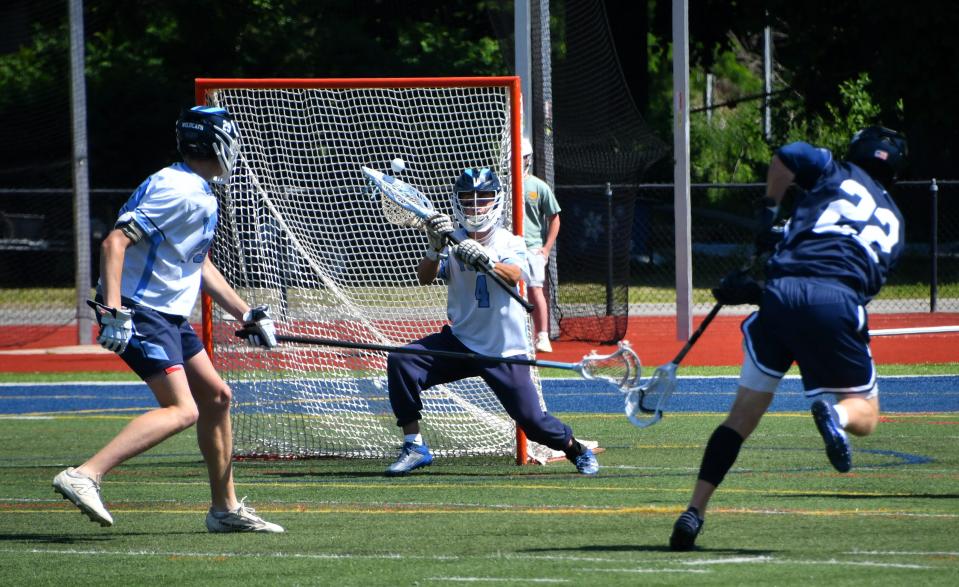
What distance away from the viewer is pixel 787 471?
831 cm

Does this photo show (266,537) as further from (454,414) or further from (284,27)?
(284,27)

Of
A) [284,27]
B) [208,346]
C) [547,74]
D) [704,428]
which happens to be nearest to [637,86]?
[284,27]

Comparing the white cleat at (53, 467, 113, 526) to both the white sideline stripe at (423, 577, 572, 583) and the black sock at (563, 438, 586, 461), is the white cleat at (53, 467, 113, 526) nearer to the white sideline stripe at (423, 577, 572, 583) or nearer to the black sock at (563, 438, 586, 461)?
the white sideline stripe at (423, 577, 572, 583)

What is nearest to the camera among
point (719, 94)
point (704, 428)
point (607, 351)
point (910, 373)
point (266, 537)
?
point (266, 537)

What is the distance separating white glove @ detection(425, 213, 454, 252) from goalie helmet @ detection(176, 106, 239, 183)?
1.71 metres

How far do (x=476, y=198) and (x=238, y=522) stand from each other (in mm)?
2636

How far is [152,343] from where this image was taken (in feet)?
20.7

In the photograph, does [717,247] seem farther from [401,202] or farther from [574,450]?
[401,202]

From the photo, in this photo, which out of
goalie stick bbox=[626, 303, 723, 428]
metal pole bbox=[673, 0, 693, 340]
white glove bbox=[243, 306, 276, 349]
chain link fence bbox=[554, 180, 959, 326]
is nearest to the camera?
goalie stick bbox=[626, 303, 723, 428]

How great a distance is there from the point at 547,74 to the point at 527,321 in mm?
7325

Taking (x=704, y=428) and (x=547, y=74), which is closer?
(x=704, y=428)

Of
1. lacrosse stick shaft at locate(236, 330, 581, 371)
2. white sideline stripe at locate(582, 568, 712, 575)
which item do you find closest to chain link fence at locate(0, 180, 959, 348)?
lacrosse stick shaft at locate(236, 330, 581, 371)

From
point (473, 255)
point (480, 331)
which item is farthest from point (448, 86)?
point (480, 331)

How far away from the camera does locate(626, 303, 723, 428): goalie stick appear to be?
6.30 meters
